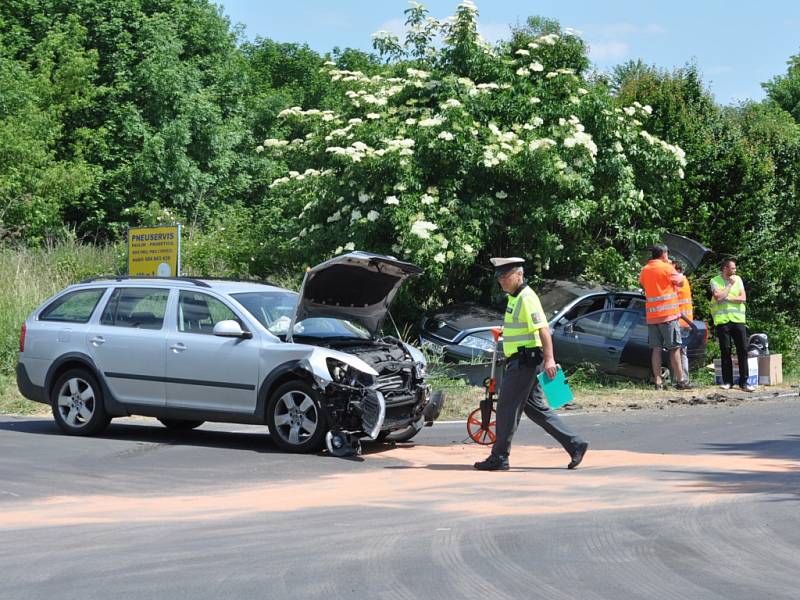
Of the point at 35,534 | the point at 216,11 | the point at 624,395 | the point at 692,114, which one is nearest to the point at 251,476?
the point at 35,534

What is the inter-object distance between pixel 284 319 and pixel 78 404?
2.54 m

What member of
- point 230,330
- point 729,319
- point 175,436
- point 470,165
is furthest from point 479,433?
point 470,165

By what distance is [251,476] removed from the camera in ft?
33.3

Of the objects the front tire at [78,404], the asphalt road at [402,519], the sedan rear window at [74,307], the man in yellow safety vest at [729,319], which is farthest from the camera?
the man in yellow safety vest at [729,319]

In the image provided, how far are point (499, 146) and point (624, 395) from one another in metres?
5.62

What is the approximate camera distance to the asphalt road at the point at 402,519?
612 cm

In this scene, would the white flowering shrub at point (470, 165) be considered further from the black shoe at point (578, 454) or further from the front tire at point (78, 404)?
the black shoe at point (578, 454)

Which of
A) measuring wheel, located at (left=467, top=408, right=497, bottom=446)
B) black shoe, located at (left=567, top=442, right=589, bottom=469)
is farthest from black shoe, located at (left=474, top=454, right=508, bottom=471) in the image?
measuring wheel, located at (left=467, top=408, right=497, bottom=446)

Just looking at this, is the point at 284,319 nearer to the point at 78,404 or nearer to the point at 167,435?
the point at 167,435

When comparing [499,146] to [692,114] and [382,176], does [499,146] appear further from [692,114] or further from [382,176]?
[692,114]

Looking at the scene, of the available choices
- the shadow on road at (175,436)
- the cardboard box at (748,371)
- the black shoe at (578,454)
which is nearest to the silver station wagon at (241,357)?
the shadow on road at (175,436)

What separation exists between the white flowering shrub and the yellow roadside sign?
298 centimetres

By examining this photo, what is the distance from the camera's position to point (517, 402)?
10.2 meters

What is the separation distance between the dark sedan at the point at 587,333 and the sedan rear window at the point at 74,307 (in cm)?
621
